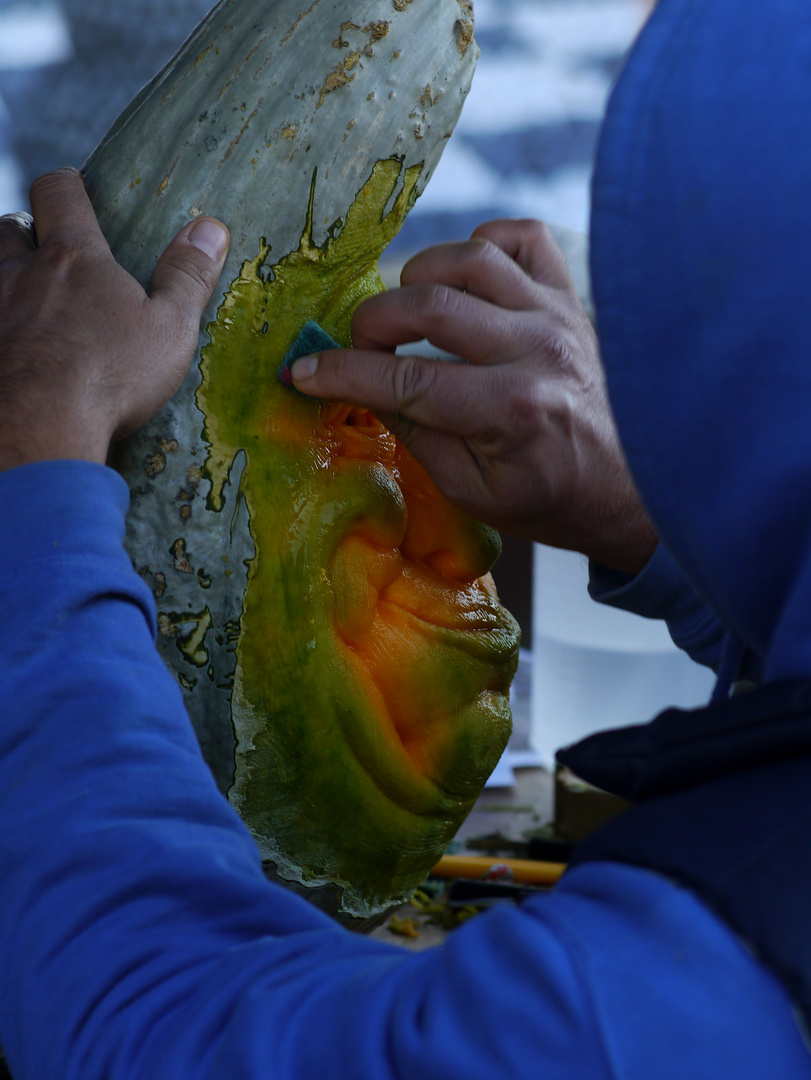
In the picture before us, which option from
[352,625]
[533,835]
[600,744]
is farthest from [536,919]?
[533,835]

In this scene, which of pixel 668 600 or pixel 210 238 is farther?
pixel 668 600

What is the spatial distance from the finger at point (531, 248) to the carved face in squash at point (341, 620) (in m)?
0.09

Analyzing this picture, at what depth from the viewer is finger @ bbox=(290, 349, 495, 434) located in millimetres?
679

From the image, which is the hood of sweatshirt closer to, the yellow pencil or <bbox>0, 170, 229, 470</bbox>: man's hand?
<bbox>0, 170, 229, 470</bbox>: man's hand

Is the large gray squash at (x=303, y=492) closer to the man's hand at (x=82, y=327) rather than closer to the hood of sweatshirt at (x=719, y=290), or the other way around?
the man's hand at (x=82, y=327)

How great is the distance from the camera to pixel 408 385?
0.68m

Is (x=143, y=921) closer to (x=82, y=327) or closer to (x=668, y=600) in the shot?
(x=82, y=327)

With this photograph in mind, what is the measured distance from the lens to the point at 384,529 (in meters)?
0.77

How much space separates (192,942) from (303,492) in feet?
1.28

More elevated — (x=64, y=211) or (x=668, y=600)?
(x=64, y=211)

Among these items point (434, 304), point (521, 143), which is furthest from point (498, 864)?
point (521, 143)

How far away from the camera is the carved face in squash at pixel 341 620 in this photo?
723mm

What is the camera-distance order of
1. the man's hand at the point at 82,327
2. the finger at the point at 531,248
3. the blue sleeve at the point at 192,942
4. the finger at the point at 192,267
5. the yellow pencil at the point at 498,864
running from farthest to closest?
the yellow pencil at the point at 498,864, the finger at the point at 531,248, the finger at the point at 192,267, the man's hand at the point at 82,327, the blue sleeve at the point at 192,942

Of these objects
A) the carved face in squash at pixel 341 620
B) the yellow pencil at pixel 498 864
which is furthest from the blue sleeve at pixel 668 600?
the yellow pencil at pixel 498 864
